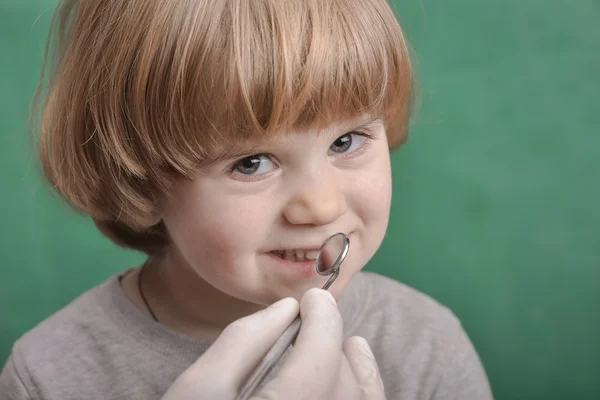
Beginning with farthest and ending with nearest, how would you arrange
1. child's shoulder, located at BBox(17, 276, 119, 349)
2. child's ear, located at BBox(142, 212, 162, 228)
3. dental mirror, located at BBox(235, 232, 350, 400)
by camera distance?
child's shoulder, located at BBox(17, 276, 119, 349) → child's ear, located at BBox(142, 212, 162, 228) → dental mirror, located at BBox(235, 232, 350, 400)

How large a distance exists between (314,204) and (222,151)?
101 millimetres

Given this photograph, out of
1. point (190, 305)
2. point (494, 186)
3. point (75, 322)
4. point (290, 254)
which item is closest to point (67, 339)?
point (75, 322)

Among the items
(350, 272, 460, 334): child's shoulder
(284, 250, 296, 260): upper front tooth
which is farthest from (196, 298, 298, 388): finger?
(350, 272, 460, 334): child's shoulder

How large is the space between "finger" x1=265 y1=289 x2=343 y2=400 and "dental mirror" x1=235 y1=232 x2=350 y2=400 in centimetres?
1

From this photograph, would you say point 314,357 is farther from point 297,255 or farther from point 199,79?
point 199,79

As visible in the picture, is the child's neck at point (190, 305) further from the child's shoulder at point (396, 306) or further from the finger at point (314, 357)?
the finger at point (314, 357)

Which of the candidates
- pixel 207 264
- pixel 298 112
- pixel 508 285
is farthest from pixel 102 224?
pixel 508 285

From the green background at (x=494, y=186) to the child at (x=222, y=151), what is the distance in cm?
22

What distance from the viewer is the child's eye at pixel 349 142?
748 mm

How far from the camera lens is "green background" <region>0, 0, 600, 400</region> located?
1.03m

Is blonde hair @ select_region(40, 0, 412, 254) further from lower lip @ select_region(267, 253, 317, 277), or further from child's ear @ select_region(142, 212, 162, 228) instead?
lower lip @ select_region(267, 253, 317, 277)

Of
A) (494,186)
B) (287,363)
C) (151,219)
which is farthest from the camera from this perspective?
(494,186)

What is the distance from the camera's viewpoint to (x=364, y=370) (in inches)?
27.0

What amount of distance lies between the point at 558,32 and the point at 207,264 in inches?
23.3
